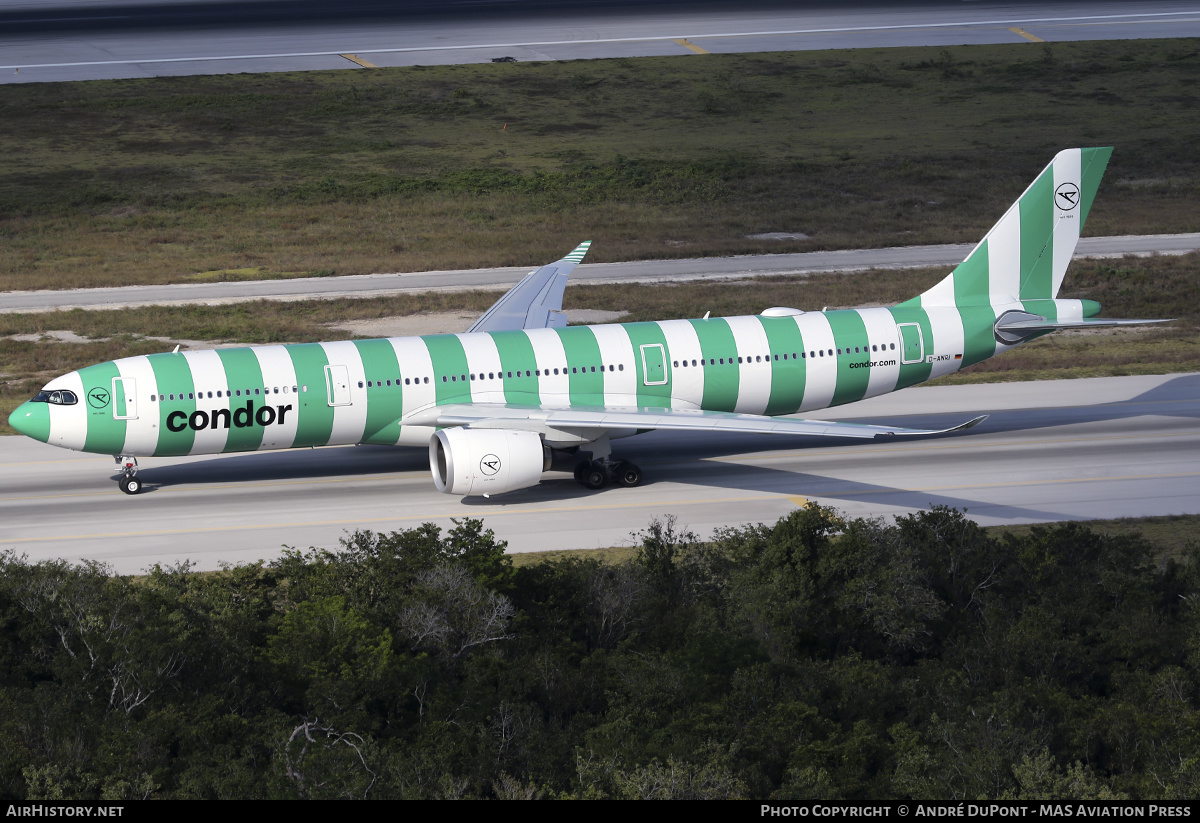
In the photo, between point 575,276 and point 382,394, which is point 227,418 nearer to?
point 382,394

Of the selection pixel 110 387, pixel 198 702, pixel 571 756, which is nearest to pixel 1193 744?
pixel 571 756

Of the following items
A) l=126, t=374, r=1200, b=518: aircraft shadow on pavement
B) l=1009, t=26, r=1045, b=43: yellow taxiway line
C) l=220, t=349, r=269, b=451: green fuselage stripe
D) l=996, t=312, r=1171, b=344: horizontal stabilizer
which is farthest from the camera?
l=1009, t=26, r=1045, b=43: yellow taxiway line

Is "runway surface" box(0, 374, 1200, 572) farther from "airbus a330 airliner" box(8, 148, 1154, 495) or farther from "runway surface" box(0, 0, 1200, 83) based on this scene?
"runway surface" box(0, 0, 1200, 83)

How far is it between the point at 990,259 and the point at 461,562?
23292 millimetres

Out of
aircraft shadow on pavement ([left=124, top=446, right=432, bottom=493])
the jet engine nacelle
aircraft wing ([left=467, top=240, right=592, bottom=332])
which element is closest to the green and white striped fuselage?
the jet engine nacelle

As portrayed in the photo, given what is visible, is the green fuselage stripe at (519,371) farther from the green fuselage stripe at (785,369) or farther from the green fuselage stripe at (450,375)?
the green fuselage stripe at (785,369)

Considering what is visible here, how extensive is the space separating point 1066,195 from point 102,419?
3143 cm

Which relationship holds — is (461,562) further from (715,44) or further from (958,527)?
(715,44)

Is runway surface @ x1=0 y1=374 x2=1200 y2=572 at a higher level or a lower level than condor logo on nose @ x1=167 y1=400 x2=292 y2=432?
lower

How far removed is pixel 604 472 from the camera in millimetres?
39000

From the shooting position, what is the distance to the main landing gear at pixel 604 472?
39.0 m

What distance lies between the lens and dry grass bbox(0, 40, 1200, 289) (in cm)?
8150

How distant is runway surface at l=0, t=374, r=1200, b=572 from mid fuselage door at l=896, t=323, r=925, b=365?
3.22 m

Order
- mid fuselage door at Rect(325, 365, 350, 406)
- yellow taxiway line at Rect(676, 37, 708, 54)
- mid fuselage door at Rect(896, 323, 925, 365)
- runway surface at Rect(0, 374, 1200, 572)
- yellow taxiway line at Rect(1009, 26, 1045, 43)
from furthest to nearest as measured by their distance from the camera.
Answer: yellow taxiway line at Rect(1009, 26, 1045, 43)
yellow taxiway line at Rect(676, 37, 708, 54)
mid fuselage door at Rect(896, 323, 925, 365)
mid fuselage door at Rect(325, 365, 350, 406)
runway surface at Rect(0, 374, 1200, 572)
